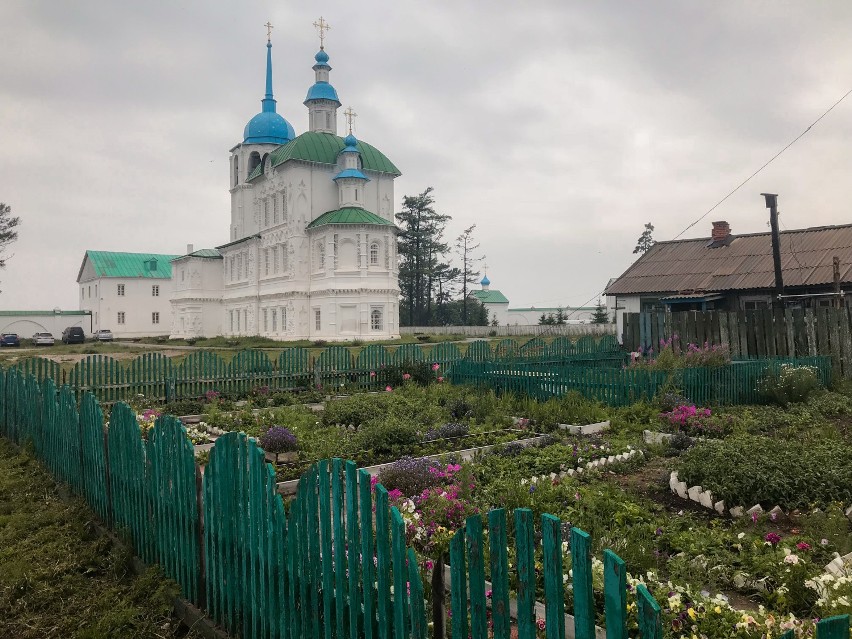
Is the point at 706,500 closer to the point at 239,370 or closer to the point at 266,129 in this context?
the point at 239,370

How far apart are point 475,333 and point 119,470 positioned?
5604cm

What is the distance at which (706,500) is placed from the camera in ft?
19.9

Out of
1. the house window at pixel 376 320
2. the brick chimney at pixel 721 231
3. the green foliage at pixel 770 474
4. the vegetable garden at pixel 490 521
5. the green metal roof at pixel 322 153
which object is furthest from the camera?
the green metal roof at pixel 322 153

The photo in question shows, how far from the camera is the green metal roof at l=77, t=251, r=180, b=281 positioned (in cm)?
6512

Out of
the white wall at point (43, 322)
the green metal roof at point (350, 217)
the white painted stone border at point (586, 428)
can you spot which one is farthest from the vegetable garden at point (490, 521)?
the white wall at point (43, 322)

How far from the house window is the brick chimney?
22.2m

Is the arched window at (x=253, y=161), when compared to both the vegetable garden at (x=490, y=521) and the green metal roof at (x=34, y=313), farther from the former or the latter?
the vegetable garden at (x=490, y=521)

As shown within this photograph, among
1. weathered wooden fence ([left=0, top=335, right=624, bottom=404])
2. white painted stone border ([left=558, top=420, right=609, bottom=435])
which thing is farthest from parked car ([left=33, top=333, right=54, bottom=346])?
white painted stone border ([left=558, top=420, right=609, bottom=435])

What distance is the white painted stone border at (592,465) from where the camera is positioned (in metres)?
6.91

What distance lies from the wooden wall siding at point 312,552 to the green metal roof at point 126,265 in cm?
6542

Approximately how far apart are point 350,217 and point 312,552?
4019 cm

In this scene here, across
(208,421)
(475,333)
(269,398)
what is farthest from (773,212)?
(475,333)

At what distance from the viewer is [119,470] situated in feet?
19.2

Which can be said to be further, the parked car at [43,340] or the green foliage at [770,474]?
the parked car at [43,340]
